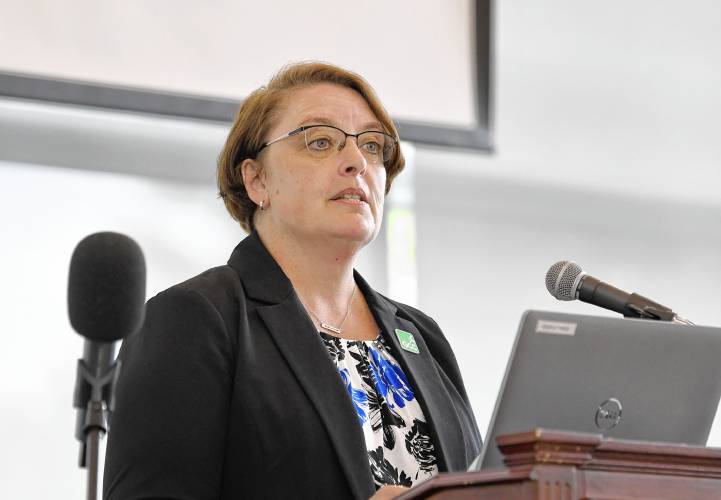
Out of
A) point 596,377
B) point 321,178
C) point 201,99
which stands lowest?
point 596,377

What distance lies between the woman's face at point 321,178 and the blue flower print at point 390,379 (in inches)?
9.2

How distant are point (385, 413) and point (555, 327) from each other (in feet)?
1.86

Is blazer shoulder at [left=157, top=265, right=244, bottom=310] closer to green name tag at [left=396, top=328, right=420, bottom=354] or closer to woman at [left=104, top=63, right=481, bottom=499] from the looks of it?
woman at [left=104, top=63, right=481, bottom=499]

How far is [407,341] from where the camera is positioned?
A: 7.83ft

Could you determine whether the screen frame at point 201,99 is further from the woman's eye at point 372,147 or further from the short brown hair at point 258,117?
the woman's eye at point 372,147

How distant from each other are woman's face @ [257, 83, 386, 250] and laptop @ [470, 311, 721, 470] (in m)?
0.71

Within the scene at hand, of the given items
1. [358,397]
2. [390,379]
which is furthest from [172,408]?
[390,379]

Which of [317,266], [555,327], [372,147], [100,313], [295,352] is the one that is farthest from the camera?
[372,147]

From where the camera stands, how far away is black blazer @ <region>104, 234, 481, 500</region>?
191 cm

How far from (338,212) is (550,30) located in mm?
2263

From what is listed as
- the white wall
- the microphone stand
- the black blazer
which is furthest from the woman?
the white wall

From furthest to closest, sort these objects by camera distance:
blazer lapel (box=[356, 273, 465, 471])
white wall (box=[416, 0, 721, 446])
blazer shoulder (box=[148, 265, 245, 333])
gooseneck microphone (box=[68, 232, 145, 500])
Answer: white wall (box=[416, 0, 721, 446])
blazer lapel (box=[356, 273, 465, 471])
blazer shoulder (box=[148, 265, 245, 333])
gooseneck microphone (box=[68, 232, 145, 500])

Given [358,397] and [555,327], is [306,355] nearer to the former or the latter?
[358,397]

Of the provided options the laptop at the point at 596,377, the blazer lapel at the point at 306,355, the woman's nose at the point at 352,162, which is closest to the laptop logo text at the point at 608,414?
the laptop at the point at 596,377
